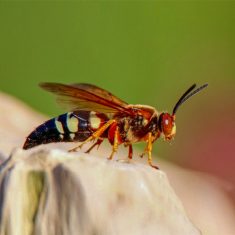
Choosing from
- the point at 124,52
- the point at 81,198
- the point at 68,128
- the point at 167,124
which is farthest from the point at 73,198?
the point at 124,52

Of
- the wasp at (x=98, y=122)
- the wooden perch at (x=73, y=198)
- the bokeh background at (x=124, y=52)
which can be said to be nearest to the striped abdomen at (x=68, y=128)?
the wasp at (x=98, y=122)

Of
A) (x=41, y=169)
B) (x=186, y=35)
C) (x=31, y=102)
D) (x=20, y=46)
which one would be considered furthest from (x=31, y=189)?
(x=186, y=35)

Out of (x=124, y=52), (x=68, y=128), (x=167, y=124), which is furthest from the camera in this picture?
(x=124, y=52)

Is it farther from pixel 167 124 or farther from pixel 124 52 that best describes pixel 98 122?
pixel 124 52

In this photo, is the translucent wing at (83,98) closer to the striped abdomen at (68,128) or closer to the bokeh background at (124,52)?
the striped abdomen at (68,128)

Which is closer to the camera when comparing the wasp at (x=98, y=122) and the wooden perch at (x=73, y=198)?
the wooden perch at (x=73, y=198)

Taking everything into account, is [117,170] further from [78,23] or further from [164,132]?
[78,23]

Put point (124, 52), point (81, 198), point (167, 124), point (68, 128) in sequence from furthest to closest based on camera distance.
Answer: point (124, 52)
point (167, 124)
point (68, 128)
point (81, 198)
